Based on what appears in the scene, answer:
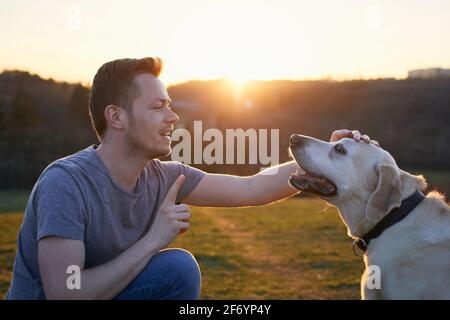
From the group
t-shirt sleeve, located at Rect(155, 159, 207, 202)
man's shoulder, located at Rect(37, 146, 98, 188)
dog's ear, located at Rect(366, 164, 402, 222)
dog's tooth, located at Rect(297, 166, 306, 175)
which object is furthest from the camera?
dog's tooth, located at Rect(297, 166, 306, 175)

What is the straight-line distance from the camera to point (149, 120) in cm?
400

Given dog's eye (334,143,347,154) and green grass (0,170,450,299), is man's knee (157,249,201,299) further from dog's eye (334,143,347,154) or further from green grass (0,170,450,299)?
dog's eye (334,143,347,154)

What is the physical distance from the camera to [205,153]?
16.2 feet

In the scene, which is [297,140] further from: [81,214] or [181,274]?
[81,214]

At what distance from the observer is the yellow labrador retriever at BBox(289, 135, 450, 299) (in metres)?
4.16

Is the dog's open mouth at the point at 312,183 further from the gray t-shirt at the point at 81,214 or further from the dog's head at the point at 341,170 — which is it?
the gray t-shirt at the point at 81,214

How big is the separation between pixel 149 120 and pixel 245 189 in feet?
3.56

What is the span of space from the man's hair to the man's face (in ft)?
0.15

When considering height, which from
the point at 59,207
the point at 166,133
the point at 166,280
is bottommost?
the point at 166,280

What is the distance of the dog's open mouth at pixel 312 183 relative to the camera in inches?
178

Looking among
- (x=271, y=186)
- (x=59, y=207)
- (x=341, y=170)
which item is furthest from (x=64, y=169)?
(x=341, y=170)

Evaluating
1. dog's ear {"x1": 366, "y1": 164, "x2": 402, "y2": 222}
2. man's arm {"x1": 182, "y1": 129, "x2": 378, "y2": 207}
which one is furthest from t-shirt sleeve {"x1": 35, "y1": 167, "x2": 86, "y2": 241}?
dog's ear {"x1": 366, "y1": 164, "x2": 402, "y2": 222}

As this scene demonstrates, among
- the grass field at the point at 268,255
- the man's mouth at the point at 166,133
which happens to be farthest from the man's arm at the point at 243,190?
the grass field at the point at 268,255
